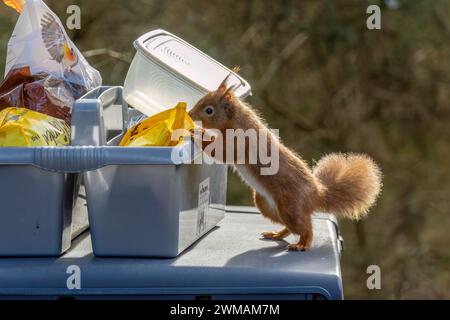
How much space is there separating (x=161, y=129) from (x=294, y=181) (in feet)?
1.01

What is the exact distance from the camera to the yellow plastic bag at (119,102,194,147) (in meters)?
1.68

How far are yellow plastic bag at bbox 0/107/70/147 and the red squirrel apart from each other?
0.33 metres

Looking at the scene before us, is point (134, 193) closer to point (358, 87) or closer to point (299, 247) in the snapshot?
point (299, 247)

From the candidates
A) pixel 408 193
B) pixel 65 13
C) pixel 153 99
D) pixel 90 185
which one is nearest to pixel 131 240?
pixel 90 185

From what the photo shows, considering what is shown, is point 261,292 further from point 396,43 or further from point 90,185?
point 396,43

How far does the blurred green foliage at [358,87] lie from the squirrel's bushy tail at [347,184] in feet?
6.89

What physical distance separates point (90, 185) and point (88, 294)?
20cm

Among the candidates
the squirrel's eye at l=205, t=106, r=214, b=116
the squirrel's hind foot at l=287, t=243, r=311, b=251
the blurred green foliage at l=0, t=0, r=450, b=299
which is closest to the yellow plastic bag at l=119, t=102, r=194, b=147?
the squirrel's eye at l=205, t=106, r=214, b=116

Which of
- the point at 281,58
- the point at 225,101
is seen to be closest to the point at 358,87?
the point at 281,58

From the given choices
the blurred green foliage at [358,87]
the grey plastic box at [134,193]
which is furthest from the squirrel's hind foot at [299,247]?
the blurred green foliage at [358,87]

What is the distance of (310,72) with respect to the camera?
4.42 meters

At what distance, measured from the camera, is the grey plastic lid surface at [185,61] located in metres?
1.96

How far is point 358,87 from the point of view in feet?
14.3

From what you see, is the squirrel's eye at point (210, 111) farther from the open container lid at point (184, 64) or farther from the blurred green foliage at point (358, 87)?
the blurred green foliage at point (358, 87)
